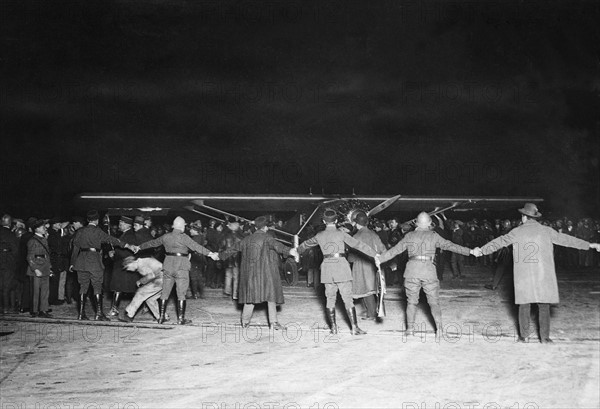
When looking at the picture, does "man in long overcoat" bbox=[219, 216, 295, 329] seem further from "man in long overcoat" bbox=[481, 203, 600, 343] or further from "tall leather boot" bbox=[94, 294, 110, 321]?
"man in long overcoat" bbox=[481, 203, 600, 343]

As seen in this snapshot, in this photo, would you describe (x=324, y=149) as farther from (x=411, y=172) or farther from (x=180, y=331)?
(x=180, y=331)

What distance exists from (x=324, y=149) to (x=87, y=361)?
4157 centimetres

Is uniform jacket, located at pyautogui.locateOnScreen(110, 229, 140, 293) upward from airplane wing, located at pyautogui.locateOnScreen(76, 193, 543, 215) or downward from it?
downward

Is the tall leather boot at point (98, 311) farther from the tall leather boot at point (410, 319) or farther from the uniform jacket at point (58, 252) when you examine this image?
the tall leather boot at point (410, 319)

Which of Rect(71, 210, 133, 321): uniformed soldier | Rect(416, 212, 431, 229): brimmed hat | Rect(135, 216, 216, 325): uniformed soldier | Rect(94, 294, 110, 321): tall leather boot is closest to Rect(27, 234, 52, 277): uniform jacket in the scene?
Rect(71, 210, 133, 321): uniformed soldier

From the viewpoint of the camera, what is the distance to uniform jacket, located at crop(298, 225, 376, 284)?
316 inches

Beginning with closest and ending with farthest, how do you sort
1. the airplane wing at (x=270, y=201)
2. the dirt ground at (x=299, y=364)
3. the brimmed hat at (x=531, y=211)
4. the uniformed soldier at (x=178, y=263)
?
the dirt ground at (x=299, y=364)
the brimmed hat at (x=531, y=211)
the uniformed soldier at (x=178, y=263)
the airplane wing at (x=270, y=201)

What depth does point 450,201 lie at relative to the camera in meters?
17.4

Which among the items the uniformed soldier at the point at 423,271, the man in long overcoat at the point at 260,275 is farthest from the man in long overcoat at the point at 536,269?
the man in long overcoat at the point at 260,275

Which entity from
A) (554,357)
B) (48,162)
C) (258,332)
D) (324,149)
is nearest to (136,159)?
(48,162)

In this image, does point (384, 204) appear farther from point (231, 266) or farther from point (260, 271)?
point (260, 271)

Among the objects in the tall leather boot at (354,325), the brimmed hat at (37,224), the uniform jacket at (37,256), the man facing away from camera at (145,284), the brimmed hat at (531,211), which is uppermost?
the brimmed hat at (37,224)

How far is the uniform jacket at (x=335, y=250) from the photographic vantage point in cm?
803

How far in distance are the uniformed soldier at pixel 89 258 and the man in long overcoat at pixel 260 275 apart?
248cm
